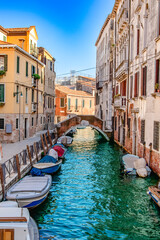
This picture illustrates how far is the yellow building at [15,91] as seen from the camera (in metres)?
17.5

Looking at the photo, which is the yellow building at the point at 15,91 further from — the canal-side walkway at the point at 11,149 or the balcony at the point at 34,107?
the canal-side walkway at the point at 11,149

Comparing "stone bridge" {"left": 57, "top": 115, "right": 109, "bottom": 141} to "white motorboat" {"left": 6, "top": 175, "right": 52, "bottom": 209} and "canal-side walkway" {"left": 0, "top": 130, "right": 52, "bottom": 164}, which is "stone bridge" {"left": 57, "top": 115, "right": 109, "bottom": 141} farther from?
"white motorboat" {"left": 6, "top": 175, "right": 52, "bottom": 209}

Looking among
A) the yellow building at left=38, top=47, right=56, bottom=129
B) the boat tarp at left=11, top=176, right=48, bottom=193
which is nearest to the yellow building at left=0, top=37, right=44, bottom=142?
the yellow building at left=38, top=47, right=56, bottom=129

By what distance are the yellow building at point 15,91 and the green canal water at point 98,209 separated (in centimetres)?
655

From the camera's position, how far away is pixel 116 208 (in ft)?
26.8

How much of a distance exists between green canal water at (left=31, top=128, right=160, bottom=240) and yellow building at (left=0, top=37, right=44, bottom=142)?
655cm

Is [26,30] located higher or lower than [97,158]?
higher

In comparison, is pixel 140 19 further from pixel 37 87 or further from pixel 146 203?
pixel 37 87

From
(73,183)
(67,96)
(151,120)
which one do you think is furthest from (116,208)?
(67,96)

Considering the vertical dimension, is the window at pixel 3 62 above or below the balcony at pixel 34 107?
above

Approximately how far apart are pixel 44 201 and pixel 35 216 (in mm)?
1009

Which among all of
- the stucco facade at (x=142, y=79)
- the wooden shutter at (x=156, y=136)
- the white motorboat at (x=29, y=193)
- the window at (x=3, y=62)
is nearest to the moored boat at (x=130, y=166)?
the stucco facade at (x=142, y=79)

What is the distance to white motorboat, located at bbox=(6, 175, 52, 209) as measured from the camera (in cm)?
772

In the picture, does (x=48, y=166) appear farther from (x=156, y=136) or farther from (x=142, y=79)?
(x=142, y=79)
